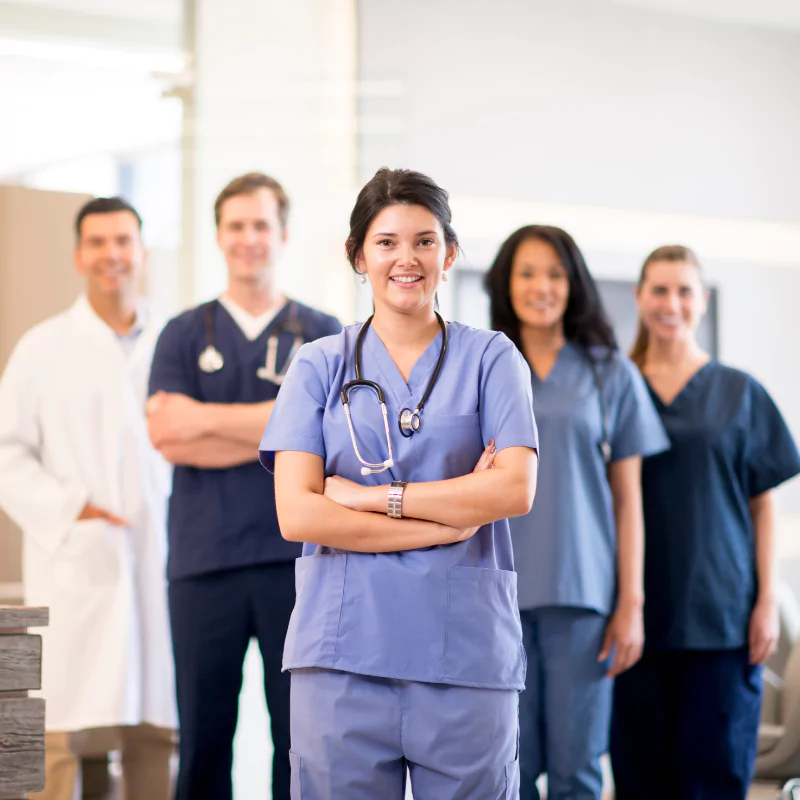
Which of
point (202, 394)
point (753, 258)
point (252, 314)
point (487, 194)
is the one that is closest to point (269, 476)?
point (202, 394)

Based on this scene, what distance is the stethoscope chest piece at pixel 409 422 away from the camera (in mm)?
1526

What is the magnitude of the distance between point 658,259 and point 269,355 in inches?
39.4

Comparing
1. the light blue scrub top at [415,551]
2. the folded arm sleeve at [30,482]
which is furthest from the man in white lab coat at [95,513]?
the light blue scrub top at [415,551]

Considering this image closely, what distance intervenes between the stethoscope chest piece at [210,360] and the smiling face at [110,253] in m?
0.52

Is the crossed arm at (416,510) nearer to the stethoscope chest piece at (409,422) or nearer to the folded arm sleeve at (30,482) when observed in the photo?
the stethoscope chest piece at (409,422)

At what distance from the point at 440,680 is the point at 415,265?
1.93ft

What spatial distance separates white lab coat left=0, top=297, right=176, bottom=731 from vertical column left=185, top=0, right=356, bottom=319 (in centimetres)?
57

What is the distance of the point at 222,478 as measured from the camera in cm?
224

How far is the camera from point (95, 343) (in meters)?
2.63

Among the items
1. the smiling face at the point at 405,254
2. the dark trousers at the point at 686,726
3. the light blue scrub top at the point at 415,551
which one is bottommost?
the dark trousers at the point at 686,726

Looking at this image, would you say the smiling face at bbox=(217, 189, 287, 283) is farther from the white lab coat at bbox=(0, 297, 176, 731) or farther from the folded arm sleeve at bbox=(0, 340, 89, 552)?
the folded arm sleeve at bbox=(0, 340, 89, 552)

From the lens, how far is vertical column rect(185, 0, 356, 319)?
3.13 metres

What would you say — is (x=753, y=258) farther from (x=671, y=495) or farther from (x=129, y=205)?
(x=129, y=205)

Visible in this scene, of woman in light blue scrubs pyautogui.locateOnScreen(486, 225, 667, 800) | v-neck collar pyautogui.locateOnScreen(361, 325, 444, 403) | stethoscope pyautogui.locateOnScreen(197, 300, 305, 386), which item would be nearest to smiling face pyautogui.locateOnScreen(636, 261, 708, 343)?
woman in light blue scrubs pyautogui.locateOnScreen(486, 225, 667, 800)
